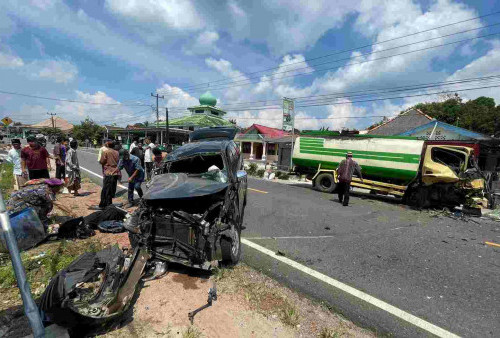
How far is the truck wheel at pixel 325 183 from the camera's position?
1116cm

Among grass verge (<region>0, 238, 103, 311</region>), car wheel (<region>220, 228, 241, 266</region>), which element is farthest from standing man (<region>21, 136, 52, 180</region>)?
car wheel (<region>220, 228, 241, 266</region>)

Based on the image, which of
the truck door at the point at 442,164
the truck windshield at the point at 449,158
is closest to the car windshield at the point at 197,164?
the truck door at the point at 442,164

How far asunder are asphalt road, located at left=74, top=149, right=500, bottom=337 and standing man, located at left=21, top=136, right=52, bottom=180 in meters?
5.50

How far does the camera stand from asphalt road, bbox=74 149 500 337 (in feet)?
9.72

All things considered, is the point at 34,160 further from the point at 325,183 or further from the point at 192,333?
the point at 325,183

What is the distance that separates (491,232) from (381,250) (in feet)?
13.2

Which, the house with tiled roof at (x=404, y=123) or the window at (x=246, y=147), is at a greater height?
the house with tiled roof at (x=404, y=123)

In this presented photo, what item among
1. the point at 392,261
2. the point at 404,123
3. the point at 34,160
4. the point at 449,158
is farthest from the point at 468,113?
the point at 34,160

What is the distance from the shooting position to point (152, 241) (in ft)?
11.4

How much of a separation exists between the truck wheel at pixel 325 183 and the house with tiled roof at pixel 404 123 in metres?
15.3

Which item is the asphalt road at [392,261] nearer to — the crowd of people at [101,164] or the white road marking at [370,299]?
the white road marking at [370,299]

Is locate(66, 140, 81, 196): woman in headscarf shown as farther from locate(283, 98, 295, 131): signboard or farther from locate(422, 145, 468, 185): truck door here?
locate(283, 98, 295, 131): signboard

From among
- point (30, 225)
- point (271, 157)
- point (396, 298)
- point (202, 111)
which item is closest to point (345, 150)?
point (396, 298)

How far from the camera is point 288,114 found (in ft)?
58.6
